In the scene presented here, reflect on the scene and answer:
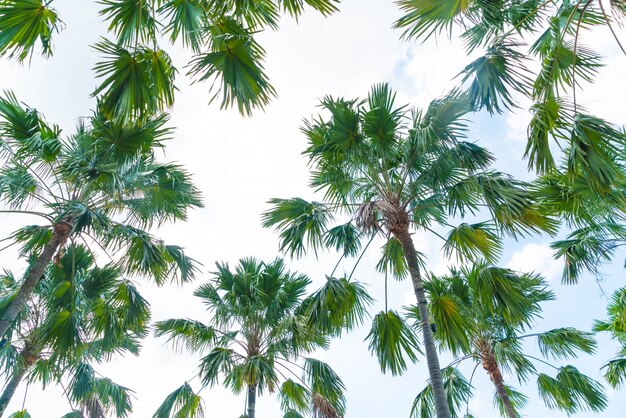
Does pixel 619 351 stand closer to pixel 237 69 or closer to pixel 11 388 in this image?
pixel 237 69

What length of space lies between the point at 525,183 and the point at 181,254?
5581 mm

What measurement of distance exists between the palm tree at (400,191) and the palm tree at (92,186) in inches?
77.5

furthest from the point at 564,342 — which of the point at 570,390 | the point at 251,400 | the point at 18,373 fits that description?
the point at 18,373

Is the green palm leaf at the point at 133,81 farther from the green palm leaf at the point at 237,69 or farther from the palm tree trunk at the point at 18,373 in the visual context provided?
the palm tree trunk at the point at 18,373

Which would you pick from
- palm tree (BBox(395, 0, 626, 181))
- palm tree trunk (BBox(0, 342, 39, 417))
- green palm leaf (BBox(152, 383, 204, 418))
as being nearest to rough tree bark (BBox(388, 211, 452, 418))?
palm tree (BBox(395, 0, 626, 181))

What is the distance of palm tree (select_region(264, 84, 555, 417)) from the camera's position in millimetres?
6445

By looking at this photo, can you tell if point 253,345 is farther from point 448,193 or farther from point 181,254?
point 448,193

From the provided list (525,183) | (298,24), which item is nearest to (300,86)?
(298,24)

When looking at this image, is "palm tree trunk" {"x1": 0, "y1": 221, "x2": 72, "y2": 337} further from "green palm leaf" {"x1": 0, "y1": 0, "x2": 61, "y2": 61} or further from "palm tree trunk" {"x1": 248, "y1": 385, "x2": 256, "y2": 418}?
"palm tree trunk" {"x1": 248, "y1": 385, "x2": 256, "y2": 418}

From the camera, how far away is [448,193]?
7.38 m

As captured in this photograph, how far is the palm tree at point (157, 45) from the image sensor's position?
4875mm

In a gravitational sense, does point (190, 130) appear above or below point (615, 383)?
above

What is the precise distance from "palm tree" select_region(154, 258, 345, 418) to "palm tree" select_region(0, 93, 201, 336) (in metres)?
1.95

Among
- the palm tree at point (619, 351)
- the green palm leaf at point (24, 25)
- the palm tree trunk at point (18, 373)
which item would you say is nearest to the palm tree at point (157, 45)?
the green palm leaf at point (24, 25)
